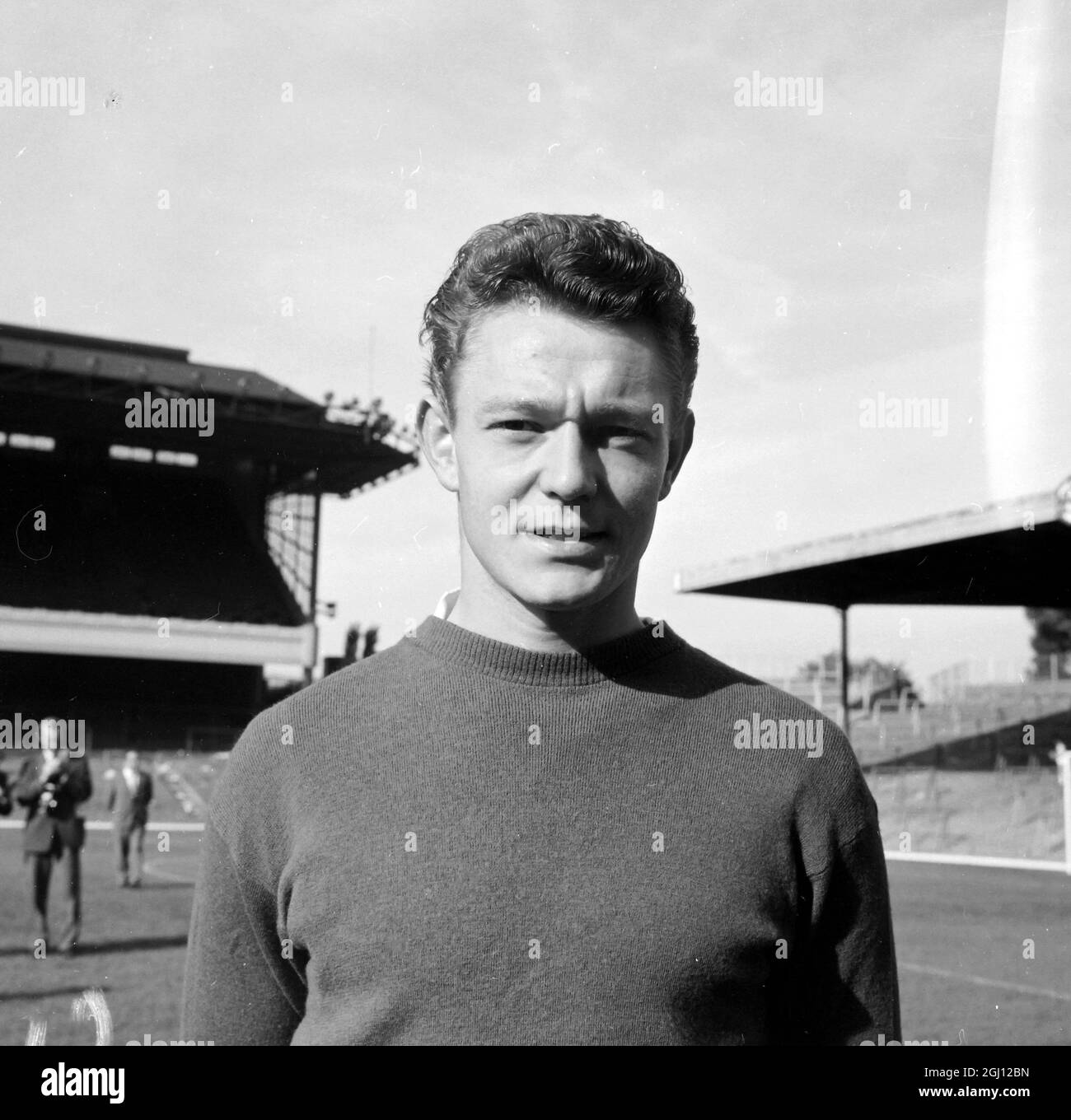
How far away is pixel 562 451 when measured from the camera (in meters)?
1.24

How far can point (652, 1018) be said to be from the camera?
3.85 feet

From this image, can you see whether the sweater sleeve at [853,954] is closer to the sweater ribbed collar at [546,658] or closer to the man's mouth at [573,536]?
the sweater ribbed collar at [546,658]

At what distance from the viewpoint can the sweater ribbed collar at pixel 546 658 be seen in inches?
51.8

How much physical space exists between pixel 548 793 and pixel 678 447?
0.44m

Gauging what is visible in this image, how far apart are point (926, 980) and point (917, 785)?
13.0m

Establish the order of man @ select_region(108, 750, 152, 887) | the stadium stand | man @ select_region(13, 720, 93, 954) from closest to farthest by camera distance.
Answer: man @ select_region(13, 720, 93, 954), man @ select_region(108, 750, 152, 887), the stadium stand

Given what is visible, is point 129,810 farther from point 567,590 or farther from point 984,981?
point 567,590

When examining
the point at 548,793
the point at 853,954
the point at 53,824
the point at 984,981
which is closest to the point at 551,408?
the point at 548,793

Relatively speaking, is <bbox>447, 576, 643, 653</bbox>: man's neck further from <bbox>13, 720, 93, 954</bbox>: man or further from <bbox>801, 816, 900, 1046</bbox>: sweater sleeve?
<bbox>13, 720, 93, 954</bbox>: man

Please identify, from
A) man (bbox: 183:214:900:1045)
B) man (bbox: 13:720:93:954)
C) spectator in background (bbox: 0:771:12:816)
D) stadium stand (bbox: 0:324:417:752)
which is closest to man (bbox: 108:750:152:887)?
man (bbox: 13:720:93:954)

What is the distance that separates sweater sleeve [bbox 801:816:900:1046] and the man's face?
0.42 metres

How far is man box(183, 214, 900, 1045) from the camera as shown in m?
1.19

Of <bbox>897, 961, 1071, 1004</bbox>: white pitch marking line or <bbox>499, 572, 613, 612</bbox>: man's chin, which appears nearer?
<bbox>499, 572, 613, 612</bbox>: man's chin
